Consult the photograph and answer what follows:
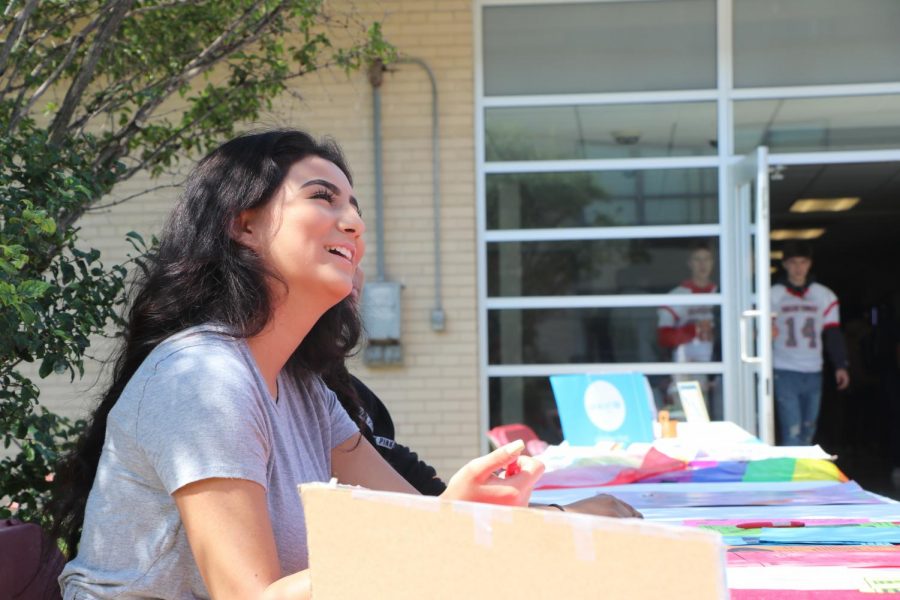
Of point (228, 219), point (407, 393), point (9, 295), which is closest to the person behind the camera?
point (228, 219)

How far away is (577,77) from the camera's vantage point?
23.7 ft

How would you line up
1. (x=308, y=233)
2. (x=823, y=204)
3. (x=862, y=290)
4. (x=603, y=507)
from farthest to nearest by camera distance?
(x=862, y=290) < (x=823, y=204) < (x=603, y=507) < (x=308, y=233)

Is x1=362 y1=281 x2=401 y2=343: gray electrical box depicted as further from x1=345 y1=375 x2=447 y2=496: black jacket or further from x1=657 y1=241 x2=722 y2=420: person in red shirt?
x1=345 y1=375 x2=447 y2=496: black jacket

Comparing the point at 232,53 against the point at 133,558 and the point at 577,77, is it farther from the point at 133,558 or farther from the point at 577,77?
the point at 577,77

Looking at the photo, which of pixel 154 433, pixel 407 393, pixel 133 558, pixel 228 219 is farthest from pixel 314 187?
pixel 407 393

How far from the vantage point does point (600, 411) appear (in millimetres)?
5387

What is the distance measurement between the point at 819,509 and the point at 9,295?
2.25 meters

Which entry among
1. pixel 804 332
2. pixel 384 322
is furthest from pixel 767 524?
pixel 804 332

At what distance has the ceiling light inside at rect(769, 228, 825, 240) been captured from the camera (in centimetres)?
1350

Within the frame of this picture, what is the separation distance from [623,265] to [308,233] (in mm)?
5565

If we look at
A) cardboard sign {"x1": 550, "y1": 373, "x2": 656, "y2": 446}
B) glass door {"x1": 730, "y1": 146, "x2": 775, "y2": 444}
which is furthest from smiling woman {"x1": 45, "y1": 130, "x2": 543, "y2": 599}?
glass door {"x1": 730, "y1": 146, "x2": 775, "y2": 444}

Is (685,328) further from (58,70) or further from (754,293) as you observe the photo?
(58,70)

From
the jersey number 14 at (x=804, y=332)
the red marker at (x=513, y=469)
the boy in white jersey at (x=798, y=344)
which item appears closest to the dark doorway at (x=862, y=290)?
the boy in white jersey at (x=798, y=344)

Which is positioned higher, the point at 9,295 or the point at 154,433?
the point at 9,295
